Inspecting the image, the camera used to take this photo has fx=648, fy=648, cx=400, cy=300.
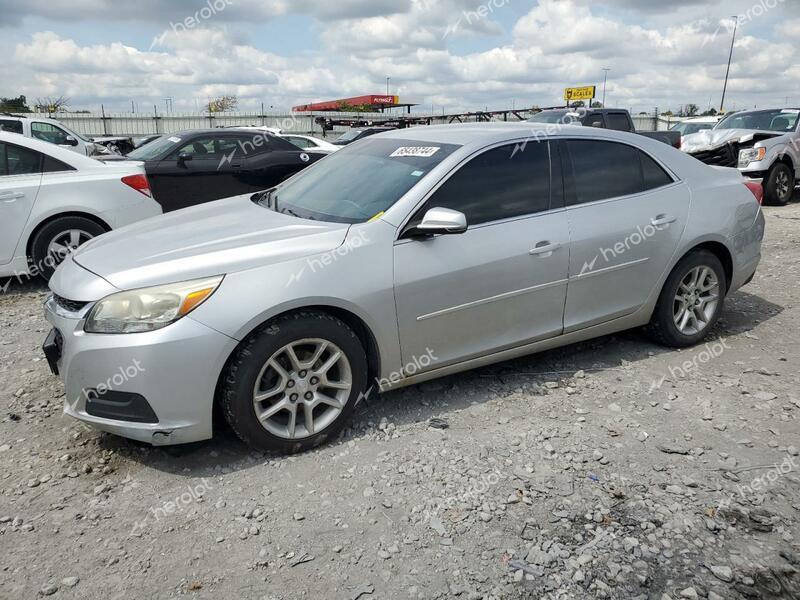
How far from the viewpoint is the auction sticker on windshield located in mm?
3855

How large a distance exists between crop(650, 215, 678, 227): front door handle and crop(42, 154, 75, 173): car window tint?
18.3ft

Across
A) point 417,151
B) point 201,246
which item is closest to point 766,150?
point 417,151

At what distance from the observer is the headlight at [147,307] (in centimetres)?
298

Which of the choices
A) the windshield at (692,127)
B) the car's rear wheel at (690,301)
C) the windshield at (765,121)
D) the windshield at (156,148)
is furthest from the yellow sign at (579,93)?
the car's rear wheel at (690,301)

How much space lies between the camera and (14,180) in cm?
628

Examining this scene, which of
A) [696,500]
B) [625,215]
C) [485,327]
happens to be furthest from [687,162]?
[696,500]

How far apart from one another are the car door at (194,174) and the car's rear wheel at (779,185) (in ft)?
31.8

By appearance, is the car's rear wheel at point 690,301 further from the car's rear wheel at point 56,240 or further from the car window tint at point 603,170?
the car's rear wheel at point 56,240

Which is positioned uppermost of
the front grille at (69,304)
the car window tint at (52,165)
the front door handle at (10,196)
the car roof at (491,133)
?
the car roof at (491,133)

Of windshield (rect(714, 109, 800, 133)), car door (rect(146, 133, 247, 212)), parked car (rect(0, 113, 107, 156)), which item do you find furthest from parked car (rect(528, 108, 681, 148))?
parked car (rect(0, 113, 107, 156))

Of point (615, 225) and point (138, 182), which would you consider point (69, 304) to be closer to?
point (615, 225)

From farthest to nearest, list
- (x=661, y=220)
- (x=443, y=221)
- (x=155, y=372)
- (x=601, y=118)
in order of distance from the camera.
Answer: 1. (x=601, y=118)
2. (x=661, y=220)
3. (x=443, y=221)
4. (x=155, y=372)

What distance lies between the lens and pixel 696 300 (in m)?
4.74

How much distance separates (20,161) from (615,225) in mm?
5655
